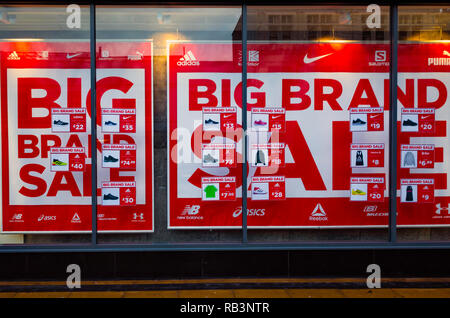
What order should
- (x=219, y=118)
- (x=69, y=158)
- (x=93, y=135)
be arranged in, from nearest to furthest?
1. (x=93, y=135)
2. (x=69, y=158)
3. (x=219, y=118)

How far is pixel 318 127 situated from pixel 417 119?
142 cm

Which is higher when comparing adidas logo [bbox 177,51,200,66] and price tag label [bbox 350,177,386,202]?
adidas logo [bbox 177,51,200,66]

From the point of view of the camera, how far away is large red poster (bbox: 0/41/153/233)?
671cm

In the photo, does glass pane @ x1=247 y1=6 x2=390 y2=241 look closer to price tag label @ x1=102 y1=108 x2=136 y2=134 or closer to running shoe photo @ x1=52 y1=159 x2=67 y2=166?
price tag label @ x1=102 y1=108 x2=136 y2=134

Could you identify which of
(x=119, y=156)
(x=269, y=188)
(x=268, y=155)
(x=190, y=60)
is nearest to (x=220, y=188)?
(x=269, y=188)

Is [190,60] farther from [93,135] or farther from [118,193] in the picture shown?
[118,193]

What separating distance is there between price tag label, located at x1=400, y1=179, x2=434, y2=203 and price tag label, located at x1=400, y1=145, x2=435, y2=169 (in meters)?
0.25

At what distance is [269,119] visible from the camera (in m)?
6.88

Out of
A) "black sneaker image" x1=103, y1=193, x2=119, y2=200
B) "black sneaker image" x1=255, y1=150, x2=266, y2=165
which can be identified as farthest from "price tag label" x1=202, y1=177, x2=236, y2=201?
"black sneaker image" x1=103, y1=193, x2=119, y2=200

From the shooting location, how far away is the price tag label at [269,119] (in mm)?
6852

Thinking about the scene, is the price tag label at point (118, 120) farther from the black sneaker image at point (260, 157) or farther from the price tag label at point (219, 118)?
the black sneaker image at point (260, 157)

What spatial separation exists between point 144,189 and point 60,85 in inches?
74.7

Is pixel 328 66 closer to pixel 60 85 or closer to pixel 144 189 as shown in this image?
pixel 144 189

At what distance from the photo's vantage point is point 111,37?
674 cm
